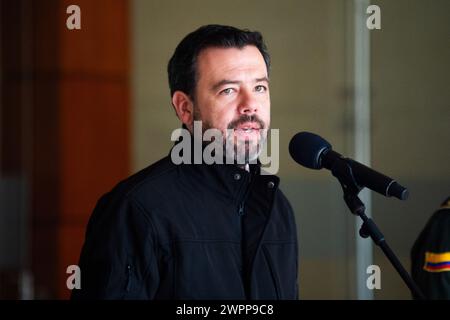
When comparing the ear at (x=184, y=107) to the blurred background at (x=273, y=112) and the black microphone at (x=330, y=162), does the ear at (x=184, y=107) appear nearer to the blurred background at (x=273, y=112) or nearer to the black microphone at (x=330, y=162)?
the black microphone at (x=330, y=162)

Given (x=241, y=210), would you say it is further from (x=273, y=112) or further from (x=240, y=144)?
(x=273, y=112)

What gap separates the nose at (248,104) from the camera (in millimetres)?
1431

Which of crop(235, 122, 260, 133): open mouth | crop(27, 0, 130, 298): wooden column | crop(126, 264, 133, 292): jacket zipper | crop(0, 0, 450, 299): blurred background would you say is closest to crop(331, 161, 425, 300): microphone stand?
crop(235, 122, 260, 133): open mouth

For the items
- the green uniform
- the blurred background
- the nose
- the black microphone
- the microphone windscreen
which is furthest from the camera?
the blurred background

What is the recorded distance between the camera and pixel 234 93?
1.46 m

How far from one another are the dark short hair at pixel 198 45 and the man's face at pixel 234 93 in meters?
0.01

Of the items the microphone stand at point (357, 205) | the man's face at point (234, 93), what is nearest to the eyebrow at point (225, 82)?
the man's face at point (234, 93)

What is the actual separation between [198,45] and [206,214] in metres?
0.36

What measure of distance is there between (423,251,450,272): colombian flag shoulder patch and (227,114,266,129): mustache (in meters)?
0.51

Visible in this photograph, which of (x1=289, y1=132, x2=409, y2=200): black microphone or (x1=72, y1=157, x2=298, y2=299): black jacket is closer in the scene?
(x1=289, y1=132, x2=409, y2=200): black microphone

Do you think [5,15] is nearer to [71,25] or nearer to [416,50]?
[71,25]

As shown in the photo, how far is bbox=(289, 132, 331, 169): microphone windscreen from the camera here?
127 centimetres

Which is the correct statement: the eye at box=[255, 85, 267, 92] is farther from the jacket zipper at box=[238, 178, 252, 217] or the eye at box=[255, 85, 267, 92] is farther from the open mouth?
the jacket zipper at box=[238, 178, 252, 217]

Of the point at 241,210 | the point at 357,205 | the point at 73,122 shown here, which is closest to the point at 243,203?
the point at 241,210
